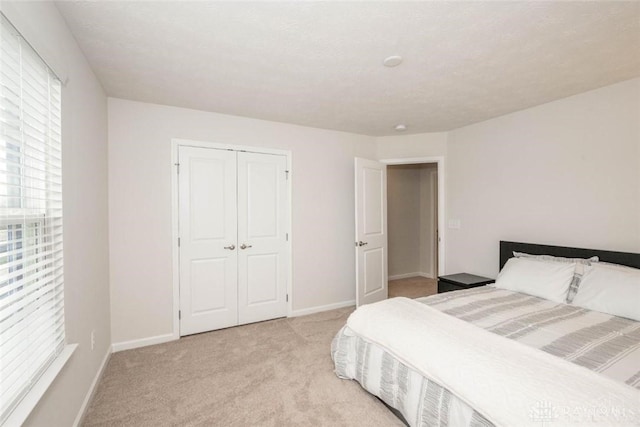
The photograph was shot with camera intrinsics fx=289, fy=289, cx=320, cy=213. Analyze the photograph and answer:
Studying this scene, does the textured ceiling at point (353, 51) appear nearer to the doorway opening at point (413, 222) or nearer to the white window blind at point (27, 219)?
the white window blind at point (27, 219)

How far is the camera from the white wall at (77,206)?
4.49 ft

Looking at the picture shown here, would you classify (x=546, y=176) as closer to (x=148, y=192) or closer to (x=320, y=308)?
(x=320, y=308)

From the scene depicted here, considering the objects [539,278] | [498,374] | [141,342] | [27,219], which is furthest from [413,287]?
[27,219]

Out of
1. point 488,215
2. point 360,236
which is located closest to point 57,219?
point 360,236

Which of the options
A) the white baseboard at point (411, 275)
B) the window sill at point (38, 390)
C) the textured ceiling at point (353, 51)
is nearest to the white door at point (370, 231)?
the textured ceiling at point (353, 51)

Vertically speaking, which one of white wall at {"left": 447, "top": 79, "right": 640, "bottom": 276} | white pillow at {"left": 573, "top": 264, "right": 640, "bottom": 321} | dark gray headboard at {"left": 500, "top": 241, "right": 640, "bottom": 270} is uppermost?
white wall at {"left": 447, "top": 79, "right": 640, "bottom": 276}

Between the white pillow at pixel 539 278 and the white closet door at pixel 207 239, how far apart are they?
2822 millimetres

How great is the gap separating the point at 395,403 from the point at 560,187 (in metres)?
2.62

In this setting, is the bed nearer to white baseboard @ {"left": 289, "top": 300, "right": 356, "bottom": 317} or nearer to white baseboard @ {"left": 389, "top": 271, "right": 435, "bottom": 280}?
white baseboard @ {"left": 289, "top": 300, "right": 356, "bottom": 317}

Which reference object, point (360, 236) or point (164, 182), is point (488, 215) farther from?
point (164, 182)

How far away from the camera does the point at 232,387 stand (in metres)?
2.18

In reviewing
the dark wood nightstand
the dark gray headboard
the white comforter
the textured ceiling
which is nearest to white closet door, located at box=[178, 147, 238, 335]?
the textured ceiling

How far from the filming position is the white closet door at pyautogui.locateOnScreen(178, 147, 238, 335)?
306 centimetres

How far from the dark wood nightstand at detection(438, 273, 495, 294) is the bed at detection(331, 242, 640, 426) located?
0.69 m
